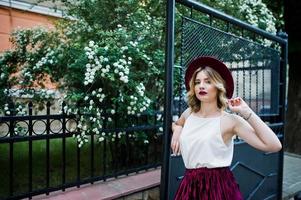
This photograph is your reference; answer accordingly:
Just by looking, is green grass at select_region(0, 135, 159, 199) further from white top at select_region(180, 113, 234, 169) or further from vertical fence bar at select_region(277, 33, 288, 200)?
white top at select_region(180, 113, 234, 169)

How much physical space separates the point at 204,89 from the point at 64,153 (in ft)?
6.27

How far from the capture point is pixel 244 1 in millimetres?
6484

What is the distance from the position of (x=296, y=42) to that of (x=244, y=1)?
6.99ft

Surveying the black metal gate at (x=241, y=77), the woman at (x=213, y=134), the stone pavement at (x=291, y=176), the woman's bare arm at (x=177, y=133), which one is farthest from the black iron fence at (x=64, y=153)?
the stone pavement at (x=291, y=176)

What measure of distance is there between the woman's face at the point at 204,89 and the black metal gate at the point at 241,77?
1.54ft

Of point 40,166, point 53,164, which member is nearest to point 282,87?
point 53,164

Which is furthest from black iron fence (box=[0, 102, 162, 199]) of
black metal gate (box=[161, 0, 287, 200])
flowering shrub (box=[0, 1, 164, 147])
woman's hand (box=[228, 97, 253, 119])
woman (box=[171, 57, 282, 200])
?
woman's hand (box=[228, 97, 253, 119])

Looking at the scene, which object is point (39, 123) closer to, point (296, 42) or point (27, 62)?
Answer: point (27, 62)

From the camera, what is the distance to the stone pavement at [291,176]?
573 centimetres

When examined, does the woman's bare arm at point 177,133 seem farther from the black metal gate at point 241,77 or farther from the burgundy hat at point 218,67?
the burgundy hat at point 218,67

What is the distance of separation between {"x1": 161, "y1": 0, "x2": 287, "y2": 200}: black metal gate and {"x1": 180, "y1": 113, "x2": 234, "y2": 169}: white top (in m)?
0.45

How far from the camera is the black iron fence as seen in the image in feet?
11.6

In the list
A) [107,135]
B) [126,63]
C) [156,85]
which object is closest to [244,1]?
[156,85]

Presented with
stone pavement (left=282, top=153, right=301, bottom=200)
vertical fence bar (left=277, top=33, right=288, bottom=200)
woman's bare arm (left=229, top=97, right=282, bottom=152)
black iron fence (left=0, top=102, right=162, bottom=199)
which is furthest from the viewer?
stone pavement (left=282, top=153, right=301, bottom=200)
